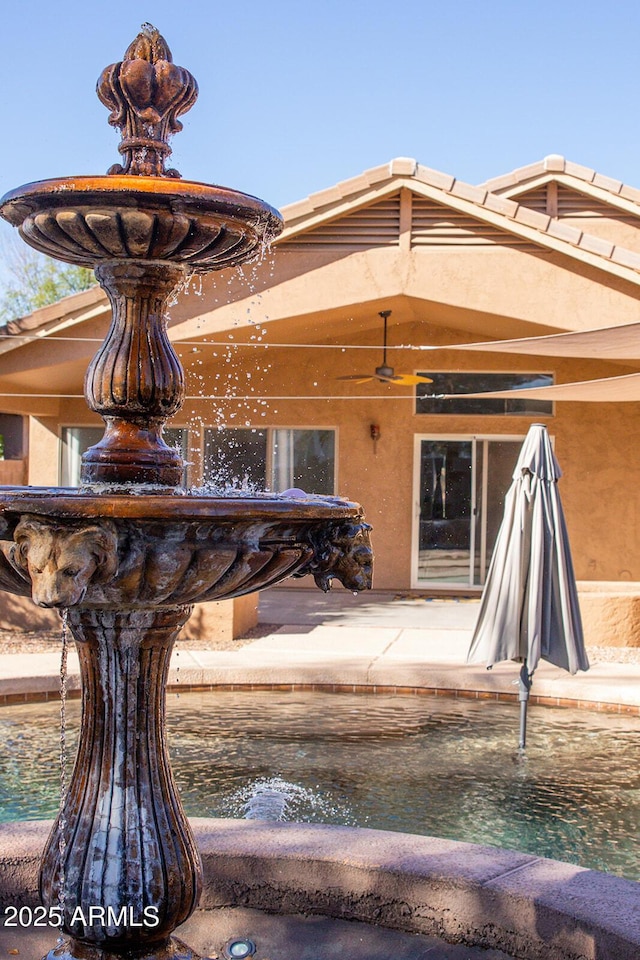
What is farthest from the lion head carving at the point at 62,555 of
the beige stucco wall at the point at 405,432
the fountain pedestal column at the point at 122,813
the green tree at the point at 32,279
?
the green tree at the point at 32,279

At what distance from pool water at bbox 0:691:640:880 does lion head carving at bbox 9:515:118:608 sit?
3148 millimetres

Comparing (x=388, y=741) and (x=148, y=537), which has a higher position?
(x=148, y=537)

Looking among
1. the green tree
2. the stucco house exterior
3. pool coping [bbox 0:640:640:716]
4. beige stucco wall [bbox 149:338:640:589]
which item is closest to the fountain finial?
pool coping [bbox 0:640:640:716]

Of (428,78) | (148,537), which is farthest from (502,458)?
(148,537)

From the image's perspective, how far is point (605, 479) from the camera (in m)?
15.6

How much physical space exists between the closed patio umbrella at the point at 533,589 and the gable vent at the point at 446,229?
653cm

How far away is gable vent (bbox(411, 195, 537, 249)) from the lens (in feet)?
44.3

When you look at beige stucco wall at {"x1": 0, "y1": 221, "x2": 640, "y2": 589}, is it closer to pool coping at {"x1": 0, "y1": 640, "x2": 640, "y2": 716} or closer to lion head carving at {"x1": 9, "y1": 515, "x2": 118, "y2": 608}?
pool coping at {"x1": 0, "y1": 640, "x2": 640, "y2": 716}

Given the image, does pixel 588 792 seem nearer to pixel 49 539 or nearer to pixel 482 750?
pixel 482 750

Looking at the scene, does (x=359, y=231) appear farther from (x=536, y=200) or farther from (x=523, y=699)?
(x=523, y=699)

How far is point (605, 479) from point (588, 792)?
9.79 meters

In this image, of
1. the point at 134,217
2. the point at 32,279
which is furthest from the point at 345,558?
the point at 32,279

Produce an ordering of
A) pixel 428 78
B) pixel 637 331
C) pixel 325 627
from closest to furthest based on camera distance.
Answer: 1. pixel 637 331
2. pixel 325 627
3. pixel 428 78

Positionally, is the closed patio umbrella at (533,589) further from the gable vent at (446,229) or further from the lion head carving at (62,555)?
the gable vent at (446,229)
